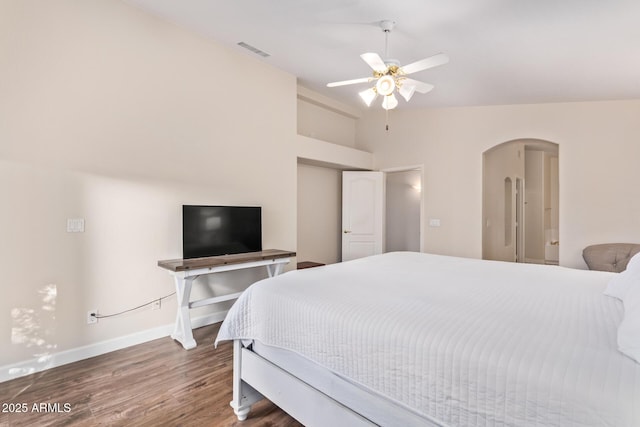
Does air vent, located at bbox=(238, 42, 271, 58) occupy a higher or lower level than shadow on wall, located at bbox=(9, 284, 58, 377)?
higher

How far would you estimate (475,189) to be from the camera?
15.4 ft

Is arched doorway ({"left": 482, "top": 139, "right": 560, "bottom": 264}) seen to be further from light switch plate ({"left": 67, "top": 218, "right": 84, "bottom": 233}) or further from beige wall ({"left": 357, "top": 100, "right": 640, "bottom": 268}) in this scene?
light switch plate ({"left": 67, "top": 218, "right": 84, "bottom": 233})

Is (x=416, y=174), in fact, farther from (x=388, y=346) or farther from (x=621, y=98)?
(x=388, y=346)

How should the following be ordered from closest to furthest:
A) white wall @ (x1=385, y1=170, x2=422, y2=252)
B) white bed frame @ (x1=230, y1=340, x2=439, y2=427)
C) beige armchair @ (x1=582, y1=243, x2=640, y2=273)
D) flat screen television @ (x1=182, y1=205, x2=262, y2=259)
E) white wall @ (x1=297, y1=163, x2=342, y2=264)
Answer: white bed frame @ (x1=230, y1=340, x2=439, y2=427) < flat screen television @ (x1=182, y1=205, x2=262, y2=259) < beige armchair @ (x1=582, y1=243, x2=640, y2=273) < white wall @ (x1=297, y1=163, x2=342, y2=264) < white wall @ (x1=385, y1=170, x2=422, y2=252)

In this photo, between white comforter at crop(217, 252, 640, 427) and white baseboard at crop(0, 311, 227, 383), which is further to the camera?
white baseboard at crop(0, 311, 227, 383)

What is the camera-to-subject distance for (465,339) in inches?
46.2

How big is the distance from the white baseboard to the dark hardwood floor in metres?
0.05

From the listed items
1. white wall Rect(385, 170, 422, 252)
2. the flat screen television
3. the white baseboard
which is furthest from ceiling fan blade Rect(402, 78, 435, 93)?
white wall Rect(385, 170, 422, 252)

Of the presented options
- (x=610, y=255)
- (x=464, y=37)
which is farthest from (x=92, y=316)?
(x=610, y=255)

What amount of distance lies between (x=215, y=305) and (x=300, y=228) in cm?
201

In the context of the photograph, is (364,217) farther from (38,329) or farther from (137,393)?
(38,329)

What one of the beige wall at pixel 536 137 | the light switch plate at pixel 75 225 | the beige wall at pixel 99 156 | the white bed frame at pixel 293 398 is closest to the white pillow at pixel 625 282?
the white bed frame at pixel 293 398

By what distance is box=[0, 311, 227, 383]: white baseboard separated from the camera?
2.38 meters

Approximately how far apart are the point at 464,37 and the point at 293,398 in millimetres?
3117
